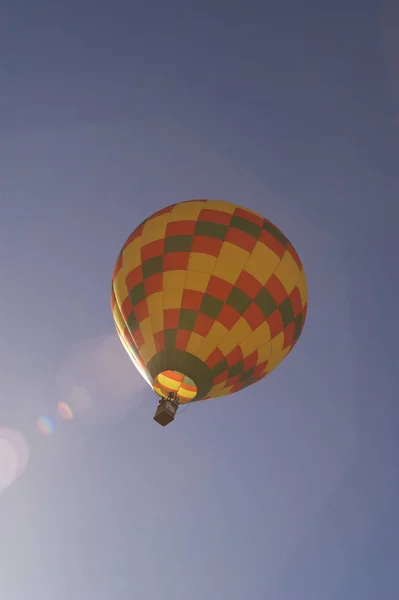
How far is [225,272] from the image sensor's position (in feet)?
24.3

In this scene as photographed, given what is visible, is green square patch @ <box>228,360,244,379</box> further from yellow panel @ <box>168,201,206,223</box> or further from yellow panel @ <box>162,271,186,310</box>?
yellow panel @ <box>168,201,206,223</box>

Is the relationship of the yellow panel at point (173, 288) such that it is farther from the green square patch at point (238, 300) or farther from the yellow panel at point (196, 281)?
the green square patch at point (238, 300)

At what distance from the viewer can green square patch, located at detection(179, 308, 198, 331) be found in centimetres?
707

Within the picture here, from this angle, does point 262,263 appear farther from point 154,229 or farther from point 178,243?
point 154,229

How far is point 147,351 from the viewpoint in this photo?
730 cm

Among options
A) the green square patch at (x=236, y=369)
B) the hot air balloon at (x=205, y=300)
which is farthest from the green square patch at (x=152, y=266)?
the green square patch at (x=236, y=369)

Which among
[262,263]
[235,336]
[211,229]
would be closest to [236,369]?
[235,336]

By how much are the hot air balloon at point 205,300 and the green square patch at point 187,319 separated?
0.7 inches

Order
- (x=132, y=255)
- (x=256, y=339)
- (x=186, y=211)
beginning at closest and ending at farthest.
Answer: (x=256, y=339), (x=132, y=255), (x=186, y=211)

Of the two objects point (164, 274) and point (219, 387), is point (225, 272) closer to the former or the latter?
point (164, 274)

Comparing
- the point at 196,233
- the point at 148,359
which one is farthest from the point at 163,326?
the point at 196,233

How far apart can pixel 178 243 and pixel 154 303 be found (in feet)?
4.22

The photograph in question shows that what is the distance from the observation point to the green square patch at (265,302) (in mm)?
7527

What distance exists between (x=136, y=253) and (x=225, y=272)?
6.34 feet
